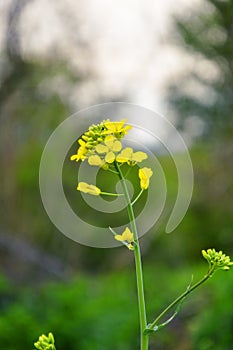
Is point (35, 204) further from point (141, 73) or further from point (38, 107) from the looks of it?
point (141, 73)

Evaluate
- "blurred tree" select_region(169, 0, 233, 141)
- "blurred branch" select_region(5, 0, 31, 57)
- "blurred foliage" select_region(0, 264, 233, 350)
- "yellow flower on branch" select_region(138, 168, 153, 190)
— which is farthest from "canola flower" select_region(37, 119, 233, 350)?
"blurred tree" select_region(169, 0, 233, 141)

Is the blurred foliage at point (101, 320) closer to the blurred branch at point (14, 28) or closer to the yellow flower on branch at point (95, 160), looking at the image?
the yellow flower on branch at point (95, 160)

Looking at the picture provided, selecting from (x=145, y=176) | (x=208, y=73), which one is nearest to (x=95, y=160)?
(x=145, y=176)

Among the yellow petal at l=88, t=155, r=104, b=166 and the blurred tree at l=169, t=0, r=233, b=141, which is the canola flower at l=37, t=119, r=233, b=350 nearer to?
the yellow petal at l=88, t=155, r=104, b=166

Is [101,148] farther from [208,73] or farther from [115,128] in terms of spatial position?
[208,73]

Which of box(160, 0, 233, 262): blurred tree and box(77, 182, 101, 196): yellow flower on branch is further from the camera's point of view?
box(160, 0, 233, 262): blurred tree

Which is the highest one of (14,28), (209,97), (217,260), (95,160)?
(209,97)

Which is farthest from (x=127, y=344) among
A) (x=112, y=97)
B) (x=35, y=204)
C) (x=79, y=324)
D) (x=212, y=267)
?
(x=35, y=204)
